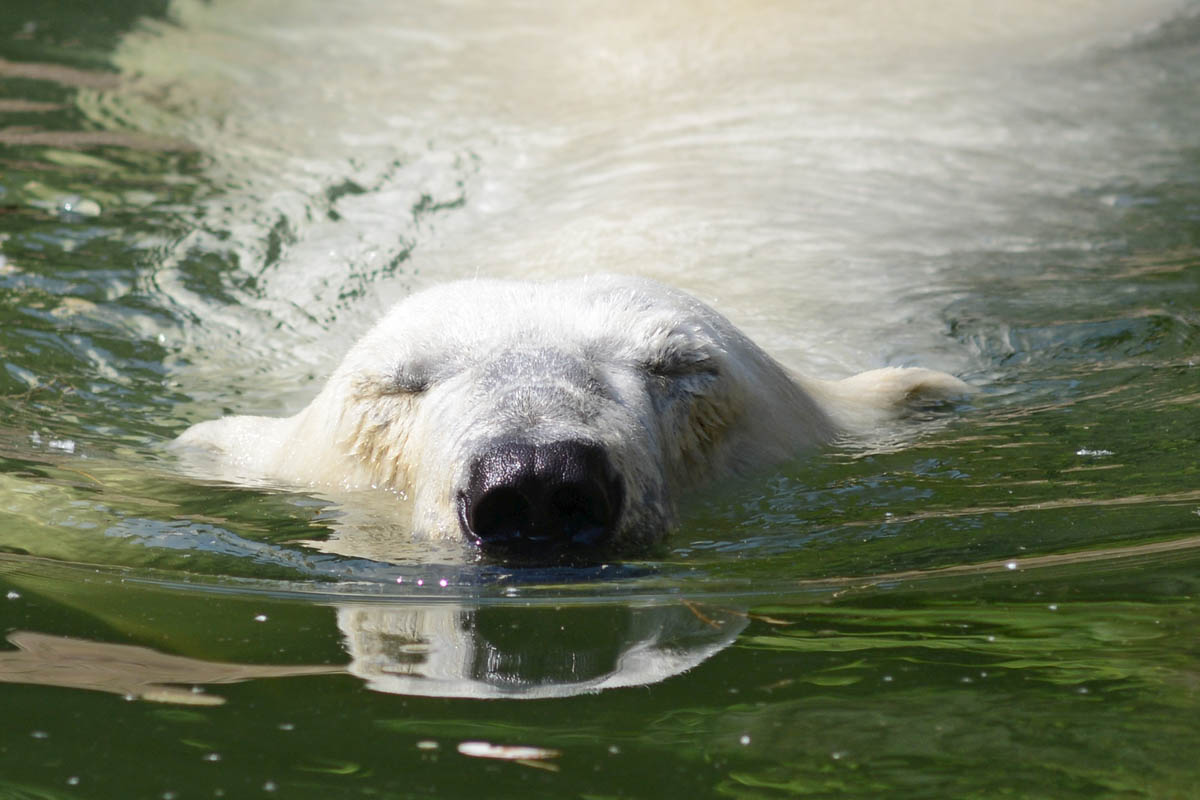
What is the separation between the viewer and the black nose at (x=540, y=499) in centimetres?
326

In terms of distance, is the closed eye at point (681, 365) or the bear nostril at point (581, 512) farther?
the closed eye at point (681, 365)

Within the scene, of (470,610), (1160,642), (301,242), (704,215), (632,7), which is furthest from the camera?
(632,7)

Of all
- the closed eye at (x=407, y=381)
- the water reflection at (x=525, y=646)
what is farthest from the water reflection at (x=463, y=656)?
the closed eye at (x=407, y=381)

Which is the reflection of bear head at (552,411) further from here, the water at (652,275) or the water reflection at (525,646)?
the water reflection at (525,646)

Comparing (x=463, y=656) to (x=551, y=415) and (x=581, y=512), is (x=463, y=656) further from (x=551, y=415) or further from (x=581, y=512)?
(x=551, y=415)

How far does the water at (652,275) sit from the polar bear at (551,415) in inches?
5.5

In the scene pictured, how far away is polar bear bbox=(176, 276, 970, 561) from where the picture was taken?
335cm

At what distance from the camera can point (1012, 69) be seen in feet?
30.1

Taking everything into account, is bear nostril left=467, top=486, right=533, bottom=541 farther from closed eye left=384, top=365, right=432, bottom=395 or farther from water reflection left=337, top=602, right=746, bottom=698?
closed eye left=384, top=365, right=432, bottom=395

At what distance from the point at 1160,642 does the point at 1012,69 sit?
738cm

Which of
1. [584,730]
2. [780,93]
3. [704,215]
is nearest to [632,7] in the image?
[780,93]

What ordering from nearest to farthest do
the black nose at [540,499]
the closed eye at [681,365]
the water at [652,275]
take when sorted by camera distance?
the water at [652,275] < the black nose at [540,499] < the closed eye at [681,365]

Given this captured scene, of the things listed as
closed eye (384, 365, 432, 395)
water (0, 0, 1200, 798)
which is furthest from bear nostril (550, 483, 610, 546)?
closed eye (384, 365, 432, 395)

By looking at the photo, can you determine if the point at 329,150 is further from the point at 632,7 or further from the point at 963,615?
the point at 963,615
